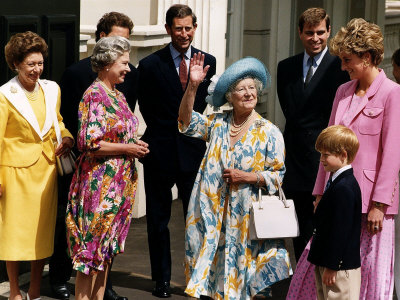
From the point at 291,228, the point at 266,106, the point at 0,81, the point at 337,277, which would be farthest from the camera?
the point at 266,106

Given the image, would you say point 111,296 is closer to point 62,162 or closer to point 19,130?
point 62,162

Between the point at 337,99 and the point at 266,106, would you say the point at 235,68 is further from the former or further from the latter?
the point at 266,106

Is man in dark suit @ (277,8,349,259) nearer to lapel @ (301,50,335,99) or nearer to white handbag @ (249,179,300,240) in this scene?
lapel @ (301,50,335,99)

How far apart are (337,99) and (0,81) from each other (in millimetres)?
2287

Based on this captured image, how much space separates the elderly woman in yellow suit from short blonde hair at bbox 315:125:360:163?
6.22ft

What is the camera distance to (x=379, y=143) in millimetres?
6535

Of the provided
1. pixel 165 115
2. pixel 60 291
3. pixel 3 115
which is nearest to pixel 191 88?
pixel 165 115

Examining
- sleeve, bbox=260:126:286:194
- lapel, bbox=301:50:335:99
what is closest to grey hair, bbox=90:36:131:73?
sleeve, bbox=260:126:286:194

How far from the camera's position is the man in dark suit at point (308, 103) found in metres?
7.81

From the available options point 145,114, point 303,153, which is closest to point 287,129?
point 303,153

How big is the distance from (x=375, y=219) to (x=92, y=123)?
178 centimetres

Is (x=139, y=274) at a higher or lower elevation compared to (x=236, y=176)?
lower

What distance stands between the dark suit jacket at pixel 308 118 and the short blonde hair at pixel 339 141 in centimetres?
153

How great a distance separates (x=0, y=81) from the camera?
7.60 metres
